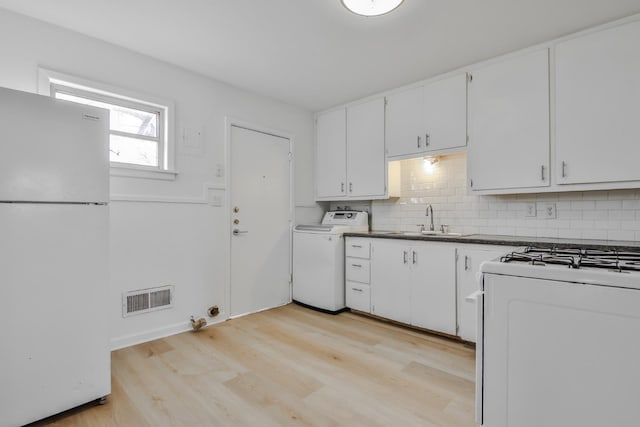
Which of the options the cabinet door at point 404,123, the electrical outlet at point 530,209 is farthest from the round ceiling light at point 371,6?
the electrical outlet at point 530,209

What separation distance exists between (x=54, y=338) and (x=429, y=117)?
10.7 ft

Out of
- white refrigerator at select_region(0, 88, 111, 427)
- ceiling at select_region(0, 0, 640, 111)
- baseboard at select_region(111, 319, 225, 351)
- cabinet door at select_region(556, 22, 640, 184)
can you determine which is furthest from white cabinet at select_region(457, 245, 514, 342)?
white refrigerator at select_region(0, 88, 111, 427)

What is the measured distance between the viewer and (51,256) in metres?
1.68

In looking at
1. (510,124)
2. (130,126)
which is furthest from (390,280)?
(130,126)

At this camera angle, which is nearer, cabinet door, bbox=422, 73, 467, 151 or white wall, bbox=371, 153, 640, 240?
white wall, bbox=371, 153, 640, 240

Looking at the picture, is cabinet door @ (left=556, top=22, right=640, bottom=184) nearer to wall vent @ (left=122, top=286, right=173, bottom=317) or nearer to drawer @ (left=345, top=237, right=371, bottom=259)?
drawer @ (left=345, top=237, right=371, bottom=259)

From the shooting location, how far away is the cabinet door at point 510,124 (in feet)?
8.34

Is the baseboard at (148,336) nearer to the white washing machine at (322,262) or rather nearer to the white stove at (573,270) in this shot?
the white washing machine at (322,262)

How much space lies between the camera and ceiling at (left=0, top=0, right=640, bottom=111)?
6.84ft

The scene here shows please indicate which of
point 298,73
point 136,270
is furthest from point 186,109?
point 136,270

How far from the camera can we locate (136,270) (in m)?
2.64

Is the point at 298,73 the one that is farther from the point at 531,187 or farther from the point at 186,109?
the point at 531,187

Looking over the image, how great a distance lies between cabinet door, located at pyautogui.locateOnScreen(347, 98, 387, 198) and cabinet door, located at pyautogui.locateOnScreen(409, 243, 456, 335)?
92 centimetres

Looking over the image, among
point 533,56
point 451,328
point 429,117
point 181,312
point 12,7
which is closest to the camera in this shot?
point 12,7
